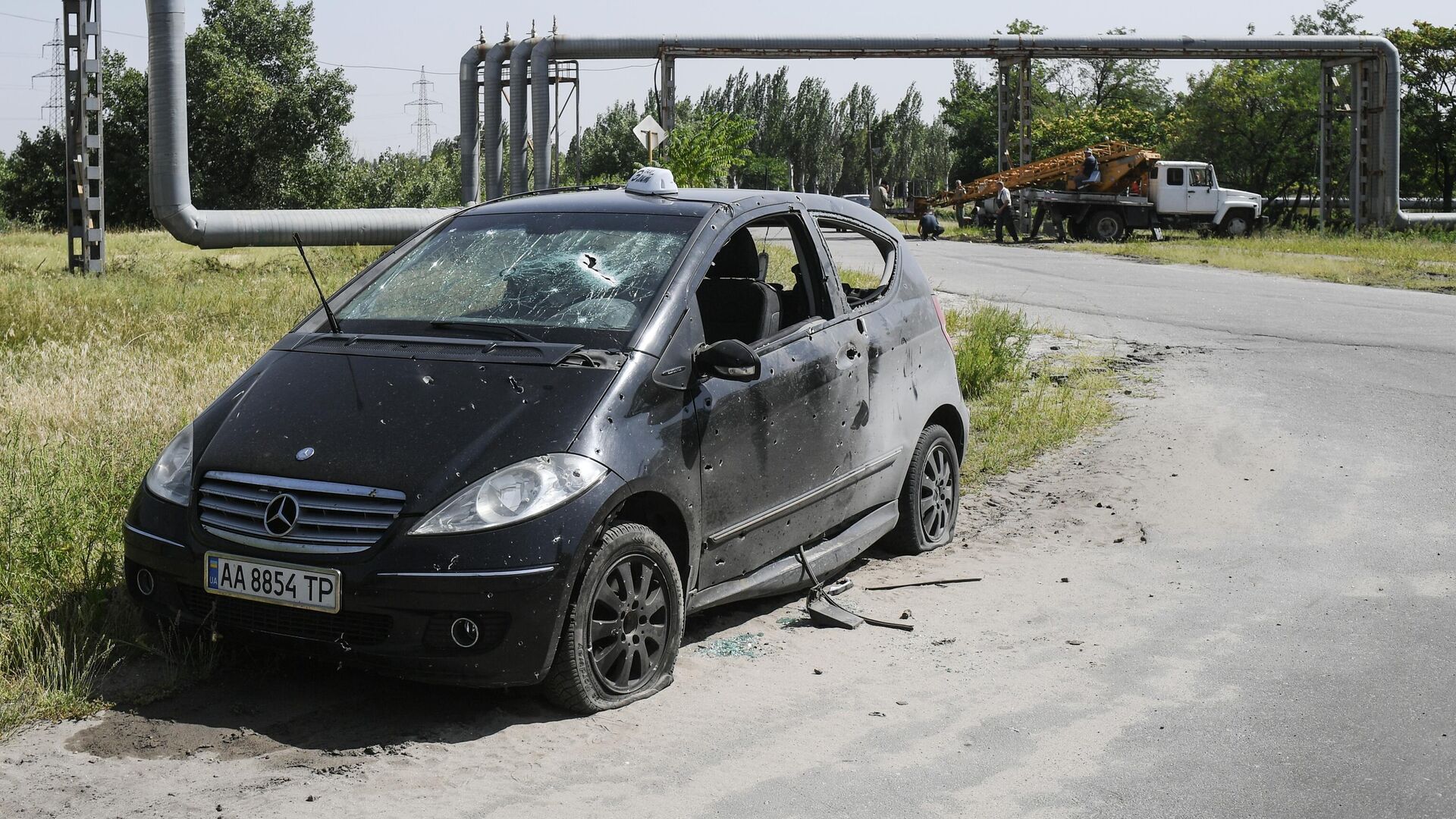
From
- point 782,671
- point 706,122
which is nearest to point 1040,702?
point 782,671

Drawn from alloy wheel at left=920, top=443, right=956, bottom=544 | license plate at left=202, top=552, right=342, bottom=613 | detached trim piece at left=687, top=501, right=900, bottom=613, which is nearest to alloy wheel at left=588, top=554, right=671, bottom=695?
detached trim piece at left=687, top=501, right=900, bottom=613

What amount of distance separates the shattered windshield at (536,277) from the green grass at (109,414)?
143cm

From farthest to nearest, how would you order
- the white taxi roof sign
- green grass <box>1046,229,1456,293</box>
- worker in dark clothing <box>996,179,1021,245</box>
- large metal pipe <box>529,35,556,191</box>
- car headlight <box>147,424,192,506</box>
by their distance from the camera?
worker in dark clothing <box>996,179,1021,245</box> < large metal pipe <box>529,35,556,191</box> < green grass <box>1046,229,1456,293</box> < the white taxi roof sign < car headlight <box>147,424,192,506</box>

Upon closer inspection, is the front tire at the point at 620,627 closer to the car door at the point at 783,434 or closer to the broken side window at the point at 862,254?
the car door at the point at 783,434

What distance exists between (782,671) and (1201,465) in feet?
15.5

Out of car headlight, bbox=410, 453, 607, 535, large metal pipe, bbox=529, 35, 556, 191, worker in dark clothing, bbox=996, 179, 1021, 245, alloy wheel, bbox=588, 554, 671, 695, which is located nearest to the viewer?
car headlight, bbox=410, 453, 607, 535

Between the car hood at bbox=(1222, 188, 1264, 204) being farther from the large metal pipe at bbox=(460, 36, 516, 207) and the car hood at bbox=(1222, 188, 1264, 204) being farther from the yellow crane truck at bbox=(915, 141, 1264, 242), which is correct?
the large metal pipe at bbox=(460, 36, 516, 207)

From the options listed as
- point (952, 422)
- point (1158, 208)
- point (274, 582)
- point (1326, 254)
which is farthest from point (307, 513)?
point (1158, 208)

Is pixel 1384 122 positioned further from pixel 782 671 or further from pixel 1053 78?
pixel 1053 78

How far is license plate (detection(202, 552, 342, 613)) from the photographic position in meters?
4.17

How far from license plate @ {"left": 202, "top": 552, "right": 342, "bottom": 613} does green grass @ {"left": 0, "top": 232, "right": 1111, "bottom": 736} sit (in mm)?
412

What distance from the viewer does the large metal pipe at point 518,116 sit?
34.3 metres

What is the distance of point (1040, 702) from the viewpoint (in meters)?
4.66

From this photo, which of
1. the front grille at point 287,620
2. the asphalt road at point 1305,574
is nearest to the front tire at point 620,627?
the front grille at point 287,620
